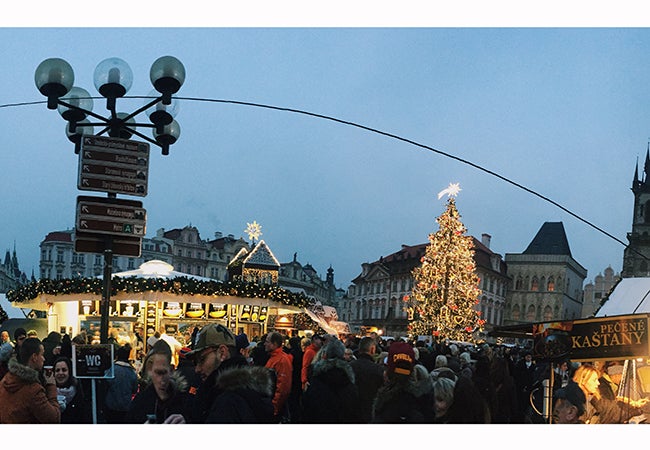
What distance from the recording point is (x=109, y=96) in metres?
8.72

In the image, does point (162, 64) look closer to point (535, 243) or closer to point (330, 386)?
point (330, 386)

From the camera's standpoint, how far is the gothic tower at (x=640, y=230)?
84188 mm

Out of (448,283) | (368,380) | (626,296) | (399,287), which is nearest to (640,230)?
(399,287)

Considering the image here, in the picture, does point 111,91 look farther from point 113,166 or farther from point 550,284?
point 550,284

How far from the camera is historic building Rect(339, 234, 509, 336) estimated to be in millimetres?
94456

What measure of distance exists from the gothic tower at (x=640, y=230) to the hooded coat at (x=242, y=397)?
267 ft

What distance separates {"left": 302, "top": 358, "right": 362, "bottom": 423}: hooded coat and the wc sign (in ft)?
5.93

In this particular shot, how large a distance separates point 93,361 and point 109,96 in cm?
311

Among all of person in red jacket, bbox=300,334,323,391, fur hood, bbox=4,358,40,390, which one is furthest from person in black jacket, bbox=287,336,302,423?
fur hood, bbox=4,358,40,390

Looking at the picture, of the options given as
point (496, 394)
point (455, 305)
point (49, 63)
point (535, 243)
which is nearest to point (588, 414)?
point (496, 394)

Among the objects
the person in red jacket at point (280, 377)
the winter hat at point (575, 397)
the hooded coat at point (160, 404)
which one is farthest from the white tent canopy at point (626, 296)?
the hooded coat at point (160, 404)

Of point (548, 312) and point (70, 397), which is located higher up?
point (548, 312)

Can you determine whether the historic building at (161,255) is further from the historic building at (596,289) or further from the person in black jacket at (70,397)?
the person in black jacket at (70,397)

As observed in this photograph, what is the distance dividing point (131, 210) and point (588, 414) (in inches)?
196
